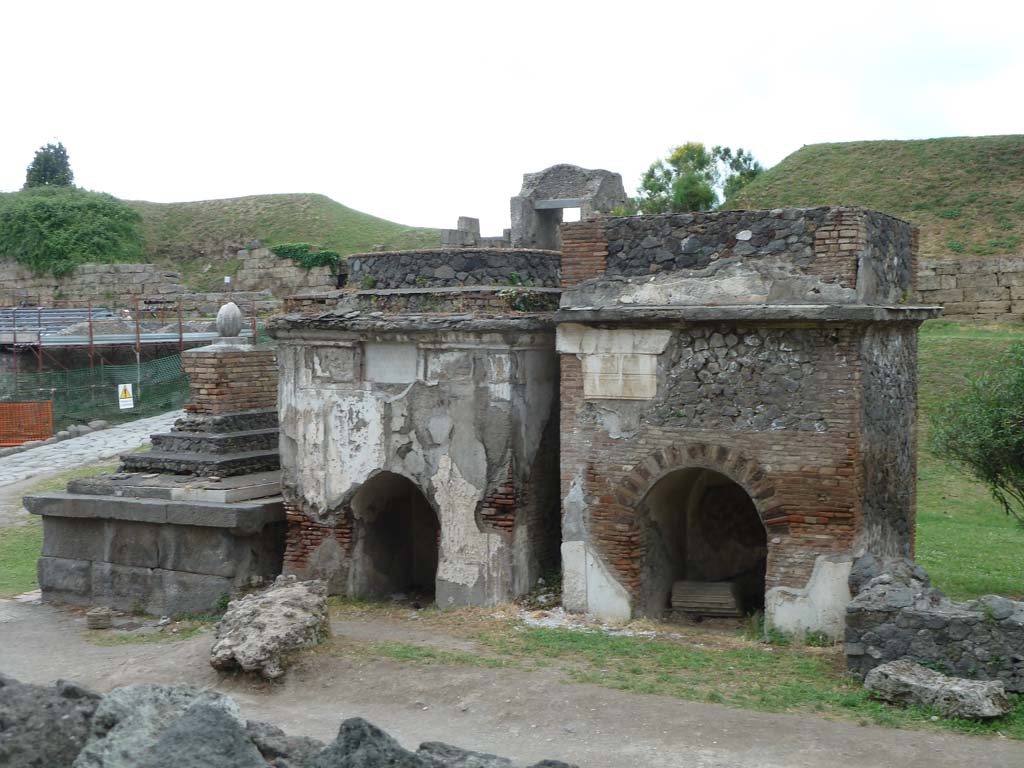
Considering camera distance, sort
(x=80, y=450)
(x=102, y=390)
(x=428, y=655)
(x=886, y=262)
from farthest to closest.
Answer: (x=102, y=390) < (x=80, y=450) < (x=886, y=262) < (x=428, y=655)

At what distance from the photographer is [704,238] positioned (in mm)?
11617

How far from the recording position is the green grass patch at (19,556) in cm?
1580

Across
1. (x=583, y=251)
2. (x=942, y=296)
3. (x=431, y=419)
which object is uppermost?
(x=942, y=296)

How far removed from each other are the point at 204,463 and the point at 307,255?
1070 inches

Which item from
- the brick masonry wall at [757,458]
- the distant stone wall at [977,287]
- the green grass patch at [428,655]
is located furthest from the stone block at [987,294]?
the green grass patch at [428,655]

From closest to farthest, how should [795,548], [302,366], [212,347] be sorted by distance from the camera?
[795,548]
[302,366]
[212,347]

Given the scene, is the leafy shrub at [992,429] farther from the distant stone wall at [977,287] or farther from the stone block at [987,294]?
the stone block at [987,294]

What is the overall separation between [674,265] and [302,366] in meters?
4.50

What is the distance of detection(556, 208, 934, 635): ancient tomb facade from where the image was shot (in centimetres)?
1095

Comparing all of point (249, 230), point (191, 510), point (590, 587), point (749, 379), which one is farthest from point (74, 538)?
point (249, 230)

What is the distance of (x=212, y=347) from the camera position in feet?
49.8

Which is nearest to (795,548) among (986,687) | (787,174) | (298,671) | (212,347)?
(986,687)

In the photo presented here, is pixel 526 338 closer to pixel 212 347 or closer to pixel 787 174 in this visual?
pixel 212 347

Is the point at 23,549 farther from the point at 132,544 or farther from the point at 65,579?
the point at 132,544
